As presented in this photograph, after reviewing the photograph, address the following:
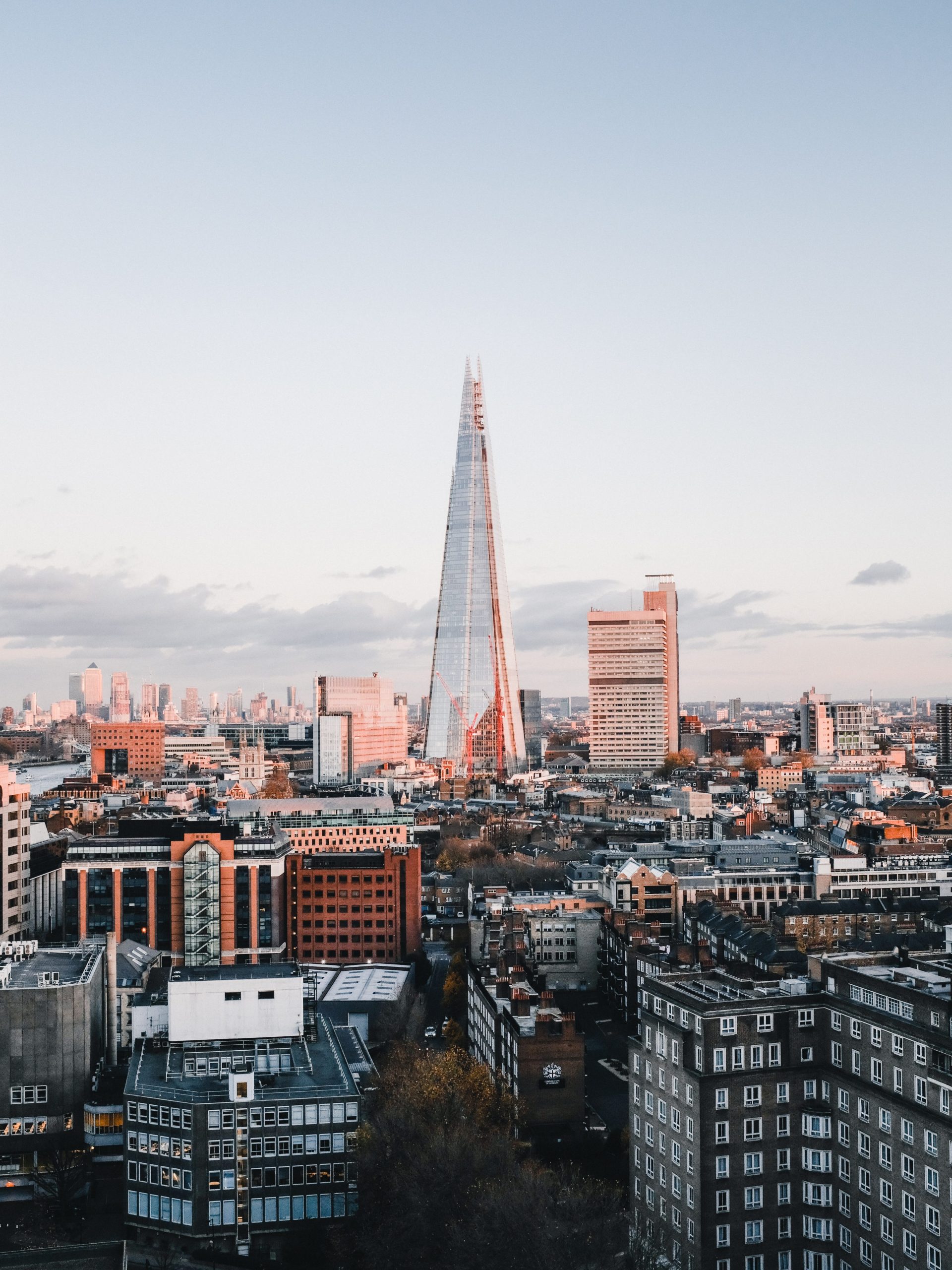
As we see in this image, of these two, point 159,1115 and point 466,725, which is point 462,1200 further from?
point 466,725

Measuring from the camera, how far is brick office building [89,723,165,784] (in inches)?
4865

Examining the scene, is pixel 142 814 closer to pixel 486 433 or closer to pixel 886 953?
pixel 886 953

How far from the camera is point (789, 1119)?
2078cm

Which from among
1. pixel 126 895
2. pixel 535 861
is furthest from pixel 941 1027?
pixel 535 861

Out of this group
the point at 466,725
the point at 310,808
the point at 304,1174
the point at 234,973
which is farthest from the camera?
the point at 466,725

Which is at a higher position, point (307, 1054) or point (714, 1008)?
point (714, 1008)

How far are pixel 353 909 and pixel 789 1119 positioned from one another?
2719cm

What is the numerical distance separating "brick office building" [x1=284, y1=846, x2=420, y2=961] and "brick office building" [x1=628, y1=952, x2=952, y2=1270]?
25376mm

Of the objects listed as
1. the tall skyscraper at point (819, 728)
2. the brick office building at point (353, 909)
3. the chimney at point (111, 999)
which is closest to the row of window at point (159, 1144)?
the chimney at point (111, 999)

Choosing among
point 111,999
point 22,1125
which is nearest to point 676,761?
point 111,999

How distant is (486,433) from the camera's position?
12394cm

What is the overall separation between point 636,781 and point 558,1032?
88016 millimetres

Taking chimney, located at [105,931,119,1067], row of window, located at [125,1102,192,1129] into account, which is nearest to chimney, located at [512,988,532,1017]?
row of window, located at [125,1102,192,1129]

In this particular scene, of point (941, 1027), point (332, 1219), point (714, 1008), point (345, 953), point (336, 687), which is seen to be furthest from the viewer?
point (336, 687)
